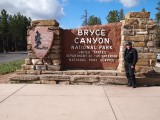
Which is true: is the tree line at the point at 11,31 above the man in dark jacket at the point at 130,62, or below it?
above

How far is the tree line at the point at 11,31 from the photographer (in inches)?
2825

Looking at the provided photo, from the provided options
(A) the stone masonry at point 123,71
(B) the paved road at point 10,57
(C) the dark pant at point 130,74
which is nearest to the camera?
(C) the dark pant at point 130,74

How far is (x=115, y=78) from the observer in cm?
1052

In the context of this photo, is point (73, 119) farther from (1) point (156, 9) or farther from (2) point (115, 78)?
(1) point (156, 9)

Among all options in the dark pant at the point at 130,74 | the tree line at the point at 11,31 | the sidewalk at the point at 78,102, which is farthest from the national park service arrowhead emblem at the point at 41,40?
the tree line at the point at 11,31

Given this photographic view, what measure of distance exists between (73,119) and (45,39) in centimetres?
539

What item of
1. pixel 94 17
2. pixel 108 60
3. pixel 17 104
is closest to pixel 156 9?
pixel 94 17

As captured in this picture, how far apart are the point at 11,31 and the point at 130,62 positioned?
2761 inches

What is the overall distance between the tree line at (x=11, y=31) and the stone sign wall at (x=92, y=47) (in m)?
59.1

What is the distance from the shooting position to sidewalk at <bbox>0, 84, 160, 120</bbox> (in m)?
6.52

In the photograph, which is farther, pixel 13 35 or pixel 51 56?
pixel 13 35

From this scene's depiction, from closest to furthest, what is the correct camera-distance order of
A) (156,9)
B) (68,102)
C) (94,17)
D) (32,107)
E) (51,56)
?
1. (32,107)
2. (68,102)
3. (51,56)
4. (94,17)
5. (156,9)

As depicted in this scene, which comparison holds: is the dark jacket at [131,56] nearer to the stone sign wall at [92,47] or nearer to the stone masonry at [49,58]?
the stone sign wall at [92,47]

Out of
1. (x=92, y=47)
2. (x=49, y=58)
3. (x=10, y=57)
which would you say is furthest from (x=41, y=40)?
(x=10, y=57)
